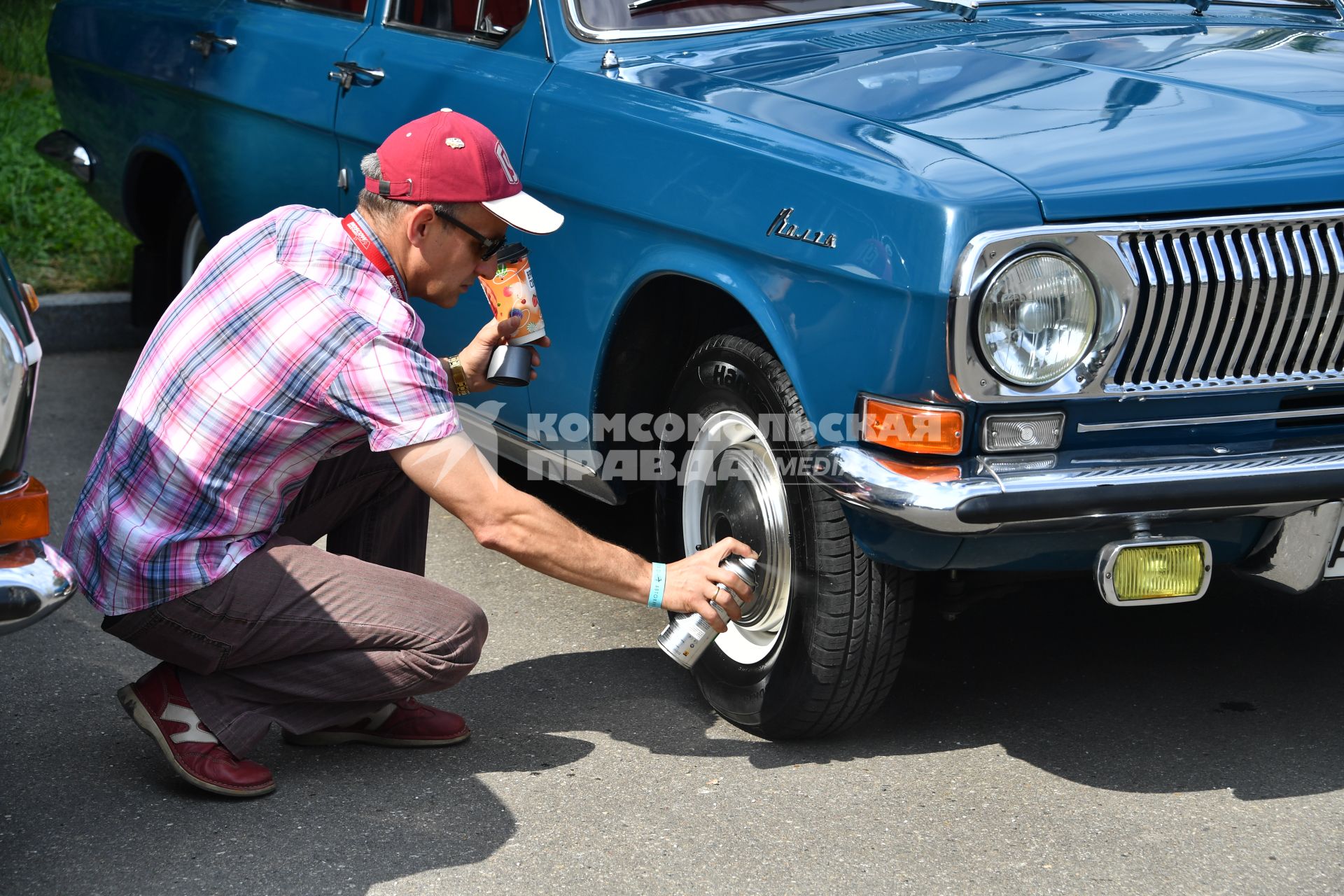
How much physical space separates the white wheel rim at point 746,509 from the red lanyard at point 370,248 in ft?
2.38

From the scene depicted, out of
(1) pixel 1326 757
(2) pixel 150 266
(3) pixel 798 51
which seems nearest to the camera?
(1) pixel 1326 757

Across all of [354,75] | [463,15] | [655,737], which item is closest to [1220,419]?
[655,737]

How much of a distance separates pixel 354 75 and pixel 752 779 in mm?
2233

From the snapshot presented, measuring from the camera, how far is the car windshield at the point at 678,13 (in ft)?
11.9

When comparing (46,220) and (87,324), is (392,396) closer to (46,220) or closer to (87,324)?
(87,324)

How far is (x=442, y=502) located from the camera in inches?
112

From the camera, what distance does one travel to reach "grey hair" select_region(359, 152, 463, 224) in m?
2.99

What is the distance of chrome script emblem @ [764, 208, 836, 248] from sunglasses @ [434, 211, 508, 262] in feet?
1.87

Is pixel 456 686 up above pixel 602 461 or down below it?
below

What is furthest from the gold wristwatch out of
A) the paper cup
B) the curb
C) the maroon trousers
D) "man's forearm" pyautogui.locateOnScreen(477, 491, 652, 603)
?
the curb

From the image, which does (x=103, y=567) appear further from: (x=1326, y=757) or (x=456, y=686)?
(x=1326, y=757)

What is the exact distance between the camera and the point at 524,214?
303 centimetres

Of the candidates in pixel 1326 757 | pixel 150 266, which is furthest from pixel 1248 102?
pixel 150 266

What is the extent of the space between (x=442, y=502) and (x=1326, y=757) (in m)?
1.84
